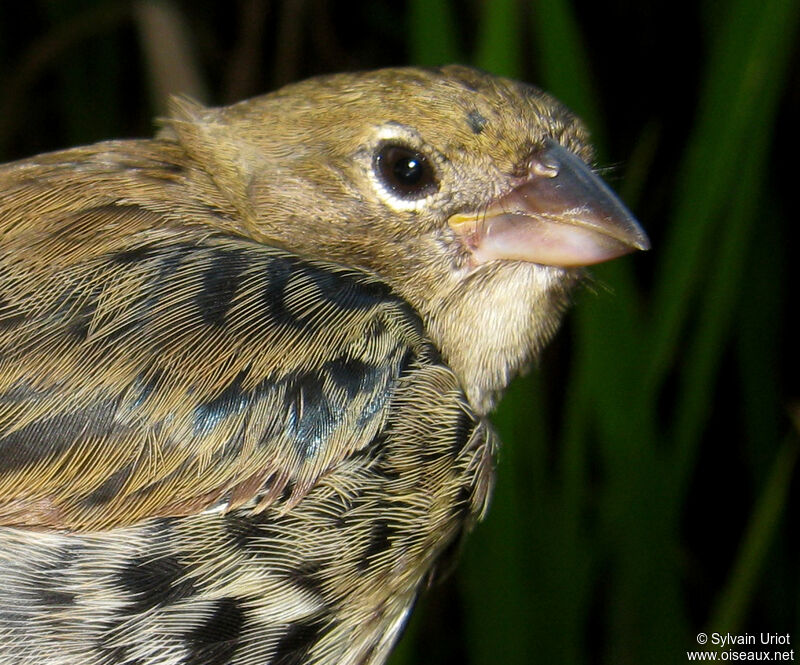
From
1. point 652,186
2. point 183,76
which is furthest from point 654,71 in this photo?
point 183,76

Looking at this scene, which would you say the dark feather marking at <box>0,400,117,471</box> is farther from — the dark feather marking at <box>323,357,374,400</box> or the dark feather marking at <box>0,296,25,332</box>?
the dark feather marking at <box>323,357,374,400</box>

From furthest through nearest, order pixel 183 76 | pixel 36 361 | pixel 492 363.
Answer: pixel 183 76, pixel 492 363, pixel 36 361

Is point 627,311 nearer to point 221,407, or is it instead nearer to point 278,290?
point 278,290

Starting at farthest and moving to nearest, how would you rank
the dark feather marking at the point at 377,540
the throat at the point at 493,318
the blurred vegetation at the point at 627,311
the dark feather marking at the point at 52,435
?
the blurred vegetation at the point at 627,311 → the throat at the point at 493,318 → the dark feather marking at the point at 377,540 → the dark feather marking at the point at 52,435

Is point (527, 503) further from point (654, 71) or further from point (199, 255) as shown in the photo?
point (654, 71)

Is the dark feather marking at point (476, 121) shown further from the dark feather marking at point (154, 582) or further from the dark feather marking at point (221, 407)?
the dark feather marking at point (154, 582)

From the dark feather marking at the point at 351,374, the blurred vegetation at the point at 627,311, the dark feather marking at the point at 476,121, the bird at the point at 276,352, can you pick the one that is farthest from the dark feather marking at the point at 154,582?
the blurred vegetation at the point at 627,311

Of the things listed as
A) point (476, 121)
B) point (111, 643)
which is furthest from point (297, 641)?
point (476, 121)
